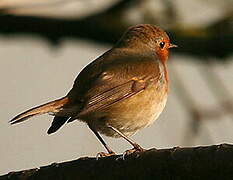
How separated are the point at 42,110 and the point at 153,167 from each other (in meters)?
1.84

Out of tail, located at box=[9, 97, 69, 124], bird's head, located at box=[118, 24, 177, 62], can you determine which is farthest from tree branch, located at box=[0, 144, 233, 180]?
bird's head, located at box=[118, 24, 177, 62]

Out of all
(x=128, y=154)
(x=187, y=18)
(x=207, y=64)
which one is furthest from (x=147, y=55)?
(x=128, y=154)

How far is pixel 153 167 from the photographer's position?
304 cm

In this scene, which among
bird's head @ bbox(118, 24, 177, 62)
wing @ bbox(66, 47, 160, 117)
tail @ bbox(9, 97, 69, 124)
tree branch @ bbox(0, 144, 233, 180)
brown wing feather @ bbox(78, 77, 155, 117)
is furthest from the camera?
bird's head @ bbox(118, 24, 177, 62)

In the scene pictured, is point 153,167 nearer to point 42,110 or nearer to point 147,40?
point 42,110

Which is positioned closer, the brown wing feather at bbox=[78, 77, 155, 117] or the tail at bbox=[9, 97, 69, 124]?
the tail at bbox=[9, 97, 69, 124]

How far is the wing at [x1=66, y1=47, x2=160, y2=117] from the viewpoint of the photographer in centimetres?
484

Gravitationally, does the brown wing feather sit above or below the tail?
below

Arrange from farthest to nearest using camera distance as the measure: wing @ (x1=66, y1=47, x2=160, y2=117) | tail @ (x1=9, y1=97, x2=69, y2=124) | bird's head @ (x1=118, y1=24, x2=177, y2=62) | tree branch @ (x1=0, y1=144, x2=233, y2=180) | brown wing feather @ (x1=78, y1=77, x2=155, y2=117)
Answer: bird's head @ (x1=118, y1=24, x2=177, y2=62) < wing @ (x1=66, y1=47, x2=160, y2=117) < brown wing feather @ (x1=78, y1=77, x2=155, y2=117) < tail @ (x1=9, y1=97, x2=69, y2=124) < tree branch @ (x1=0, y1=144, x2=233, y2=180)

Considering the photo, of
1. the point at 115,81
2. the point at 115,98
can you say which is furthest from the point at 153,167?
the point at 115,81

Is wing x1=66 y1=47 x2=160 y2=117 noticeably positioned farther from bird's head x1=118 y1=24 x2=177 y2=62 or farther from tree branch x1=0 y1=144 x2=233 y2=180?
tree branch x1=0 y1=144 x2=233 y2=180

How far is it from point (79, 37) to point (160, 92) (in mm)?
798

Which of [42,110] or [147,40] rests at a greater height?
[42,110]

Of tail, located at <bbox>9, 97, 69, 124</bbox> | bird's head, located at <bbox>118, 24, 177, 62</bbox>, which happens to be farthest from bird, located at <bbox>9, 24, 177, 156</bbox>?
bird's head, located at <bbox>118, 24, 177, 62</bbox>
